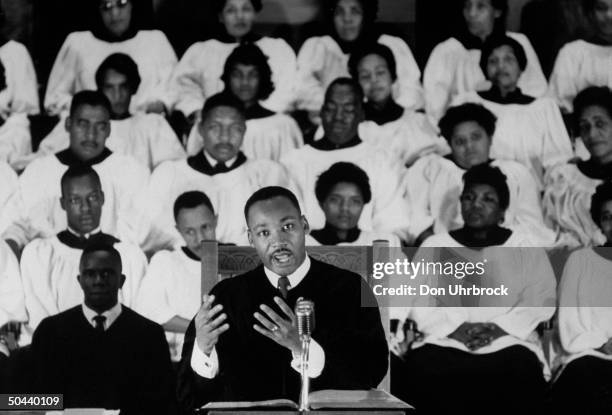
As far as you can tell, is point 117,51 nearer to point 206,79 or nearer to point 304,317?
point 206,79

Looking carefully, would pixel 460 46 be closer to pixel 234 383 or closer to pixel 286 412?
pixel 234 383

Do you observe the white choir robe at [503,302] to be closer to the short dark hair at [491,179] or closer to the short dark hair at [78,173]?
the short dark hair at [491,179]

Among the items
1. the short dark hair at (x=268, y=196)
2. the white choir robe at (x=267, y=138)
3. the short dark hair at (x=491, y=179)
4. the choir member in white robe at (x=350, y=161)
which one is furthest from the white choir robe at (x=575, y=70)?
the short dark hair at (x=268, y=196)

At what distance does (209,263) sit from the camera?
456cm

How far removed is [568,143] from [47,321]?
2829 mm

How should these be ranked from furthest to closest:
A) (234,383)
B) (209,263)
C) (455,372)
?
1. (455,372)
2. (209,263)
3. (234,383)

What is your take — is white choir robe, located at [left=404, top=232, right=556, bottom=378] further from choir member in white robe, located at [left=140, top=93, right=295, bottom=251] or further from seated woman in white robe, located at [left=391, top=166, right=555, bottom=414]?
choir member in white robe, located at [left=140, top=93, right=295, bottom=251]

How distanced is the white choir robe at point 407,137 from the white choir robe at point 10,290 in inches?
75.6

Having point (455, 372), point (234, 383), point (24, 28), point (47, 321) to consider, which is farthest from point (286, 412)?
point (24, 28)

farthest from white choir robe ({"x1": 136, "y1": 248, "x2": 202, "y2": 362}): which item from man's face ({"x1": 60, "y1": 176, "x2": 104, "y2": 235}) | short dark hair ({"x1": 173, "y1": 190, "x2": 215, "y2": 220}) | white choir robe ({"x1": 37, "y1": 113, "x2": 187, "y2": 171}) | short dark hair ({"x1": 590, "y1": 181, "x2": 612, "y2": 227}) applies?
short dark hair ({"x1": 590, "y1": 181, "x2": 612, "y2": 227})

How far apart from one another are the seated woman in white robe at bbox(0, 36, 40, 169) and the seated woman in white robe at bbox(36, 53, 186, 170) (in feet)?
0.44

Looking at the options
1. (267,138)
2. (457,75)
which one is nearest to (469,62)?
(457,75)

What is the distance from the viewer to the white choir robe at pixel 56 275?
5.11 meters

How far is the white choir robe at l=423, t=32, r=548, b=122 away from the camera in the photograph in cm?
519
